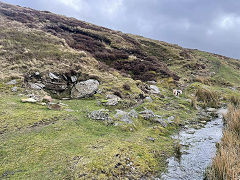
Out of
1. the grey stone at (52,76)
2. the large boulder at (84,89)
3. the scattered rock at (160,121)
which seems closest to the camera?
the scattered rock at (160,121)

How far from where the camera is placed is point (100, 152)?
5.72 meters

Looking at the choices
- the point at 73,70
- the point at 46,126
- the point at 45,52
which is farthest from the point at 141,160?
the point at 45,52

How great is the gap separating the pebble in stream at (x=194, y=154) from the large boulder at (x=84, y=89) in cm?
783

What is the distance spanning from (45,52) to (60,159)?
15864mm

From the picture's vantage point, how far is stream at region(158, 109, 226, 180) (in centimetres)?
538

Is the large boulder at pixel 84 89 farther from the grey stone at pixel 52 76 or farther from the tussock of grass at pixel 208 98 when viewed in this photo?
the tussock of grass at pixel 208 98

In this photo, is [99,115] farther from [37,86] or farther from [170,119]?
[37,86]

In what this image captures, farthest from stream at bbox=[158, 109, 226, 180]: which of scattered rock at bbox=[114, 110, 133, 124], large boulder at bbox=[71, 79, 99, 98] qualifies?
large boulder at bbox=[71, 79, 99, 98]

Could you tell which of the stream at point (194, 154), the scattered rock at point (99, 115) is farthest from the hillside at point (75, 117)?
the stream at point (194, 154)

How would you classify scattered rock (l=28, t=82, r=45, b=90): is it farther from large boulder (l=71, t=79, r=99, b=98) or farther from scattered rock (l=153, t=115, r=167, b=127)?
scattered rock (l=153, t=115, r=167, b=127)

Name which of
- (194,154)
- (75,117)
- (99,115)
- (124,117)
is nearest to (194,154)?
(194,154)

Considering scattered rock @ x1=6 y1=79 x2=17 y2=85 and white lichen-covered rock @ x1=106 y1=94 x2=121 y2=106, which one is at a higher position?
scattered rock @ x1=6 y1=79 x2=17 y2=85

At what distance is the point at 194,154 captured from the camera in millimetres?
6695

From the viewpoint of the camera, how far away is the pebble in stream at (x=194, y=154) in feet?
17.7
